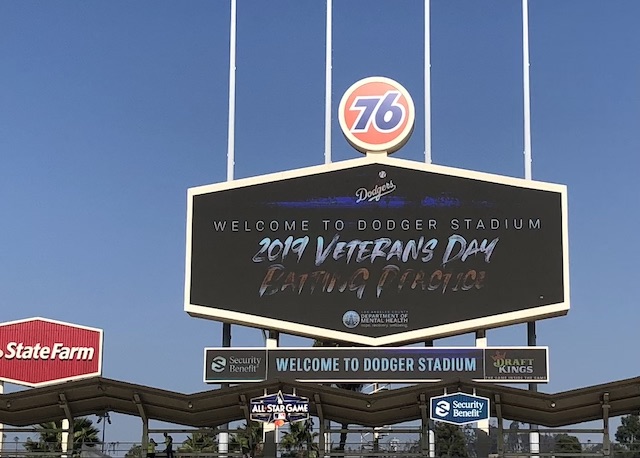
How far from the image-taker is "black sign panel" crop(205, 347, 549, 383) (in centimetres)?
3612

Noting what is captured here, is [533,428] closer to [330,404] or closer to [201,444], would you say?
[330,404]

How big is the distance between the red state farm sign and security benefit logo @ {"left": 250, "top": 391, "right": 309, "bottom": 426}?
12.2m

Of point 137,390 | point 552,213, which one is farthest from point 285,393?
point 552,213

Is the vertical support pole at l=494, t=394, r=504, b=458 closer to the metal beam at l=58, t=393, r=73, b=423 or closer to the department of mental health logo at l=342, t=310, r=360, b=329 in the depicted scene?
the department of mental health logo at l=342, t=310, r=360, b=329

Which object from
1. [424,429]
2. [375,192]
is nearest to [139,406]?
[424,429]

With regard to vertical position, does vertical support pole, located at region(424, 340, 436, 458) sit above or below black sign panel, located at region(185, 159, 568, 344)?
below

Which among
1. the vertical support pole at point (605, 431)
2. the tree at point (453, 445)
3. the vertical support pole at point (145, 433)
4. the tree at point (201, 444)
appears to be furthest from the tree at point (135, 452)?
the vertical support pole at point (605, 431)

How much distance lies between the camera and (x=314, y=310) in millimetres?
38000

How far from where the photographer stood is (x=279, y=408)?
99.7 feet

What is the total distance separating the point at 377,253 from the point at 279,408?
945cm

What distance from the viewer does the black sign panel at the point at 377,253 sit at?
37438 millimetres

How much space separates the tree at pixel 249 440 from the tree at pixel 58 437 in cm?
482

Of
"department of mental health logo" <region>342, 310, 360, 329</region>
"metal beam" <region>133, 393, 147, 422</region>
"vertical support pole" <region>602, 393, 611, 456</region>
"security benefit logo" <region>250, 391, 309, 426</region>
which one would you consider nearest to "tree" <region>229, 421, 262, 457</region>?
"security benefit logo" <region>250, 391, 309, 426</region>

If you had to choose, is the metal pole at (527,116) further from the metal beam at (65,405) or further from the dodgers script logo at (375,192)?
the metal beam at (65,405)
